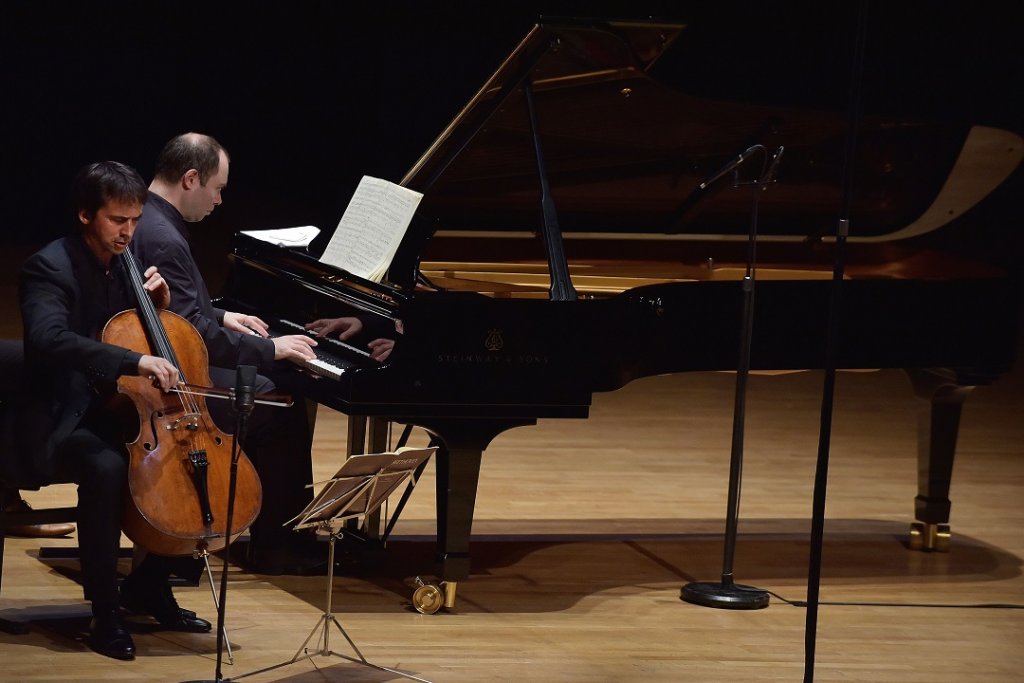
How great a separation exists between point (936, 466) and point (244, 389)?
3180mm

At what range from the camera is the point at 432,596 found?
4355mm

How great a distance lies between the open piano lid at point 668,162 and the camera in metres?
5.00

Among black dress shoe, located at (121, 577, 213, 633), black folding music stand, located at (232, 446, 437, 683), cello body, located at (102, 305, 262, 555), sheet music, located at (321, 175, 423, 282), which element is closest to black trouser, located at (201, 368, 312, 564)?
sheet music, located at (321, 175, 423, 282)

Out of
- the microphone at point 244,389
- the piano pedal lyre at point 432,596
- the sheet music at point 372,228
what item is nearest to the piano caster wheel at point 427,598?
the piano pedal lyre at point 432,596

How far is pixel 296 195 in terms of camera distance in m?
12.2

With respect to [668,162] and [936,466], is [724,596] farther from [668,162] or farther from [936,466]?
[668,162]

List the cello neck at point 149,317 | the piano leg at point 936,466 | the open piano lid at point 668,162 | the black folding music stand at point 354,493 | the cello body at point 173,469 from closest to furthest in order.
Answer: the black folding music stand at point 354,493, the cello body at point 173,469, the cello neck at point 149,317, the open piano lid at point 668,162, the piano leg at point 936,466

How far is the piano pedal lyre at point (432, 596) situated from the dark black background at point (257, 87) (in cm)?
665

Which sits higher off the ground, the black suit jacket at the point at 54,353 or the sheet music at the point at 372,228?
the sheet music at the point at 372,228

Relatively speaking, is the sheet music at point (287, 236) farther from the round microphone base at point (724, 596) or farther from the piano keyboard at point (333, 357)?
the round microphone base at point (724, 596)

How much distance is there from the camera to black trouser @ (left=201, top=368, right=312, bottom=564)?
182 inches

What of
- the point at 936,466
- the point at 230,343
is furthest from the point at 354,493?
the point at 936,466

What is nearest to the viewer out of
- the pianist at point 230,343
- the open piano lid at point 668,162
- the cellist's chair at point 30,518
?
the cellist's chair at point 30,518

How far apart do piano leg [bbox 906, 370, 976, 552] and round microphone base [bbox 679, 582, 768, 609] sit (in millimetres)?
1091
